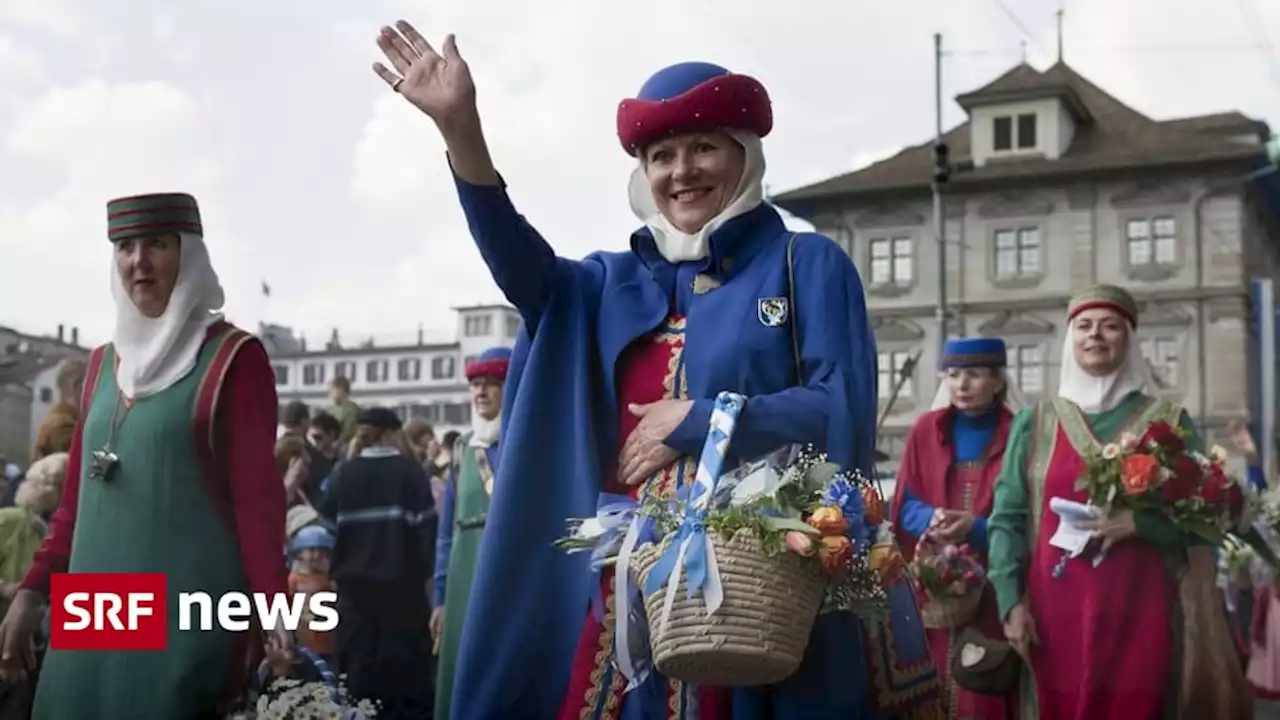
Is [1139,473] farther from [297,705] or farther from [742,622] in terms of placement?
[742,622]

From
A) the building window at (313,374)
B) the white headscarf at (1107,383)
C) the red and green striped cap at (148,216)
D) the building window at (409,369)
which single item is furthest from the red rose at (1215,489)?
the building window at (409,369)

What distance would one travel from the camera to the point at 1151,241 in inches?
1788

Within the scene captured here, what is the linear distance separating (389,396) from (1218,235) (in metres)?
31.2

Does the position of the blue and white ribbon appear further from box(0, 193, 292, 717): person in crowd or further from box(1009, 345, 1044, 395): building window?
box(1009, 345, 1044, 395): building window

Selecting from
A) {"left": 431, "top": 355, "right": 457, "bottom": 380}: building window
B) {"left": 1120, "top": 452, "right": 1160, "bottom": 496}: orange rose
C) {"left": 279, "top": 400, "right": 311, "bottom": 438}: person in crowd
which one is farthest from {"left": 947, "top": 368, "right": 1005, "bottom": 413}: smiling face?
{"left": 431, "top": 355, "right": 457, "bottom": 380}: building window

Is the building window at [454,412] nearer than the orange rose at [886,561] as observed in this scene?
No

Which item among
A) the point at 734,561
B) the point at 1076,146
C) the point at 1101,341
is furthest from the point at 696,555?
the point at 1076,146

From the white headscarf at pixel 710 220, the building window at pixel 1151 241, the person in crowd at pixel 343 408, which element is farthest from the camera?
the building window at pixel 1151 241

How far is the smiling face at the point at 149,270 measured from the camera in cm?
494

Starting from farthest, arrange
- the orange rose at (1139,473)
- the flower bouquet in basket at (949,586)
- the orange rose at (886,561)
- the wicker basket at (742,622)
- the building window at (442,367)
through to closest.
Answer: the building window at (442,367) < the flower bouquet in basket at (949,586) < the orange rose at (1139,473) < the orange rose at (886,561) < the wicker basket at (742,622)

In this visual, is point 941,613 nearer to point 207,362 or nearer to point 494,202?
point 207,362

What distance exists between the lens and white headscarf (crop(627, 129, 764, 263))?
400cm

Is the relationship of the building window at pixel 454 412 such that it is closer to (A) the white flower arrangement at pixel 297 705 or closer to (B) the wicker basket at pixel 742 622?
(A) the white flower arrangement at pixel 297 705

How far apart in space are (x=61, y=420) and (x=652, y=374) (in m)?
4.38
